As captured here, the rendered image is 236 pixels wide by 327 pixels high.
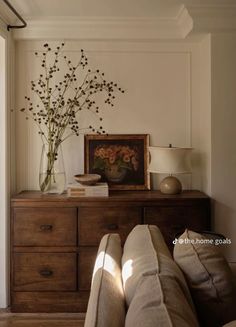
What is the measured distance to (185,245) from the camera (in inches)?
67.7

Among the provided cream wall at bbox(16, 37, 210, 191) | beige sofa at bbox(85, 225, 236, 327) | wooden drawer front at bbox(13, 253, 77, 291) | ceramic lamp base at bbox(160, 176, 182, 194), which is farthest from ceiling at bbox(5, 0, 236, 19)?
wooden drawer front at bbox(13, 253, 77, 291)

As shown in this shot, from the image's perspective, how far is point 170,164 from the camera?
10.4 ft

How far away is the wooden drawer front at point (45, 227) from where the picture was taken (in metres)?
3.10

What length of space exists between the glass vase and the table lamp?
2.50 feet

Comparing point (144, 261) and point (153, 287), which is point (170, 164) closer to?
point (144, 261)

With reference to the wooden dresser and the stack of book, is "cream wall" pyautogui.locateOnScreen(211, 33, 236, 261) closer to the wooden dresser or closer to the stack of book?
the wooden dresser

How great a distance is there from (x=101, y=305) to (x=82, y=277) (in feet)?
6.57

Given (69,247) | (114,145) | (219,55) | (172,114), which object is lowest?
(69,247)

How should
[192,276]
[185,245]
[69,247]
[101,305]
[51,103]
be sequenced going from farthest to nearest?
[51,103], [69,247], [185,245], [192,276], [101,305]

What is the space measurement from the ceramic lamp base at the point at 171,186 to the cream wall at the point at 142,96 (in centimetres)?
29

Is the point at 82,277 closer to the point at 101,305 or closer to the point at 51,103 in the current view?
the point at 51,103

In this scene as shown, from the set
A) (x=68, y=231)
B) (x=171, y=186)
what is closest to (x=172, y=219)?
(x=171, y=186)

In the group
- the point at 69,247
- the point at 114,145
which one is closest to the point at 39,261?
the point at 69,247

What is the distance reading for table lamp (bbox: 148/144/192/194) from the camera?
10.4 ft
